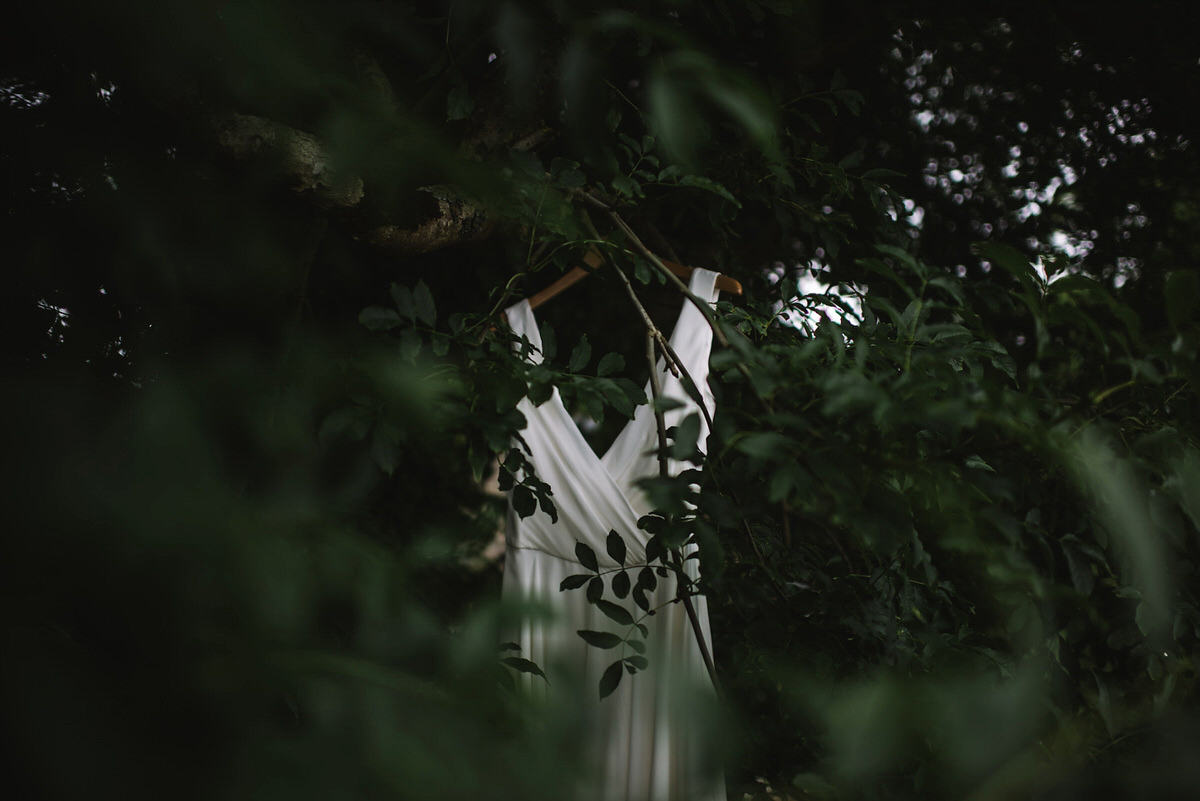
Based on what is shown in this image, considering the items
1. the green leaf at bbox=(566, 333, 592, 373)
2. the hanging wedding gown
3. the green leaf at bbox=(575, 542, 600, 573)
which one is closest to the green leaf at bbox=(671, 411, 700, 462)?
the green leaf at bbox=(566, 333, 592, 373)

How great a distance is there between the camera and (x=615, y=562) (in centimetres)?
118

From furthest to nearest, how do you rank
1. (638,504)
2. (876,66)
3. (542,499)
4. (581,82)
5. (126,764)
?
(876,66) < (638,504) < (542,499) < (581,82) < (126,764)

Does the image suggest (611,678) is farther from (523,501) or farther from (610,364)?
(610,364)

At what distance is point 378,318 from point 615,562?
639mm

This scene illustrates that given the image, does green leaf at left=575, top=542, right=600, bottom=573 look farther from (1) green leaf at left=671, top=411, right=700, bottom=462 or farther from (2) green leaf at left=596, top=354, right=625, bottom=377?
(1) green leaf at left=671, top=411, right=700, bottom=462

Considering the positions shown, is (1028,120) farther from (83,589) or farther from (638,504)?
(83,589)

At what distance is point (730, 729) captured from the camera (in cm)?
29

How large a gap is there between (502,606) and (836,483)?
0.93 feet

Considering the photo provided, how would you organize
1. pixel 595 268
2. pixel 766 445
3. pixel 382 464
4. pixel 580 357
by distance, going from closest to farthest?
1. pixel 766 445
2. pixel 382 464
3. pixel 580 357
4. pixel 595 268

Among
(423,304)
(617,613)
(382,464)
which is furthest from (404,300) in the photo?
(617,613)

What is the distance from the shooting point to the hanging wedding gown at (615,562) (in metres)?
1.12

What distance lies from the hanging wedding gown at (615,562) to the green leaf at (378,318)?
34cm

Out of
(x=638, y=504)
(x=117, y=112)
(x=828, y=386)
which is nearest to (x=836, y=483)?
(x=828, y=386)

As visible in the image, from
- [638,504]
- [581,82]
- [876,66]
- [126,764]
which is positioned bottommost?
[126,764]
